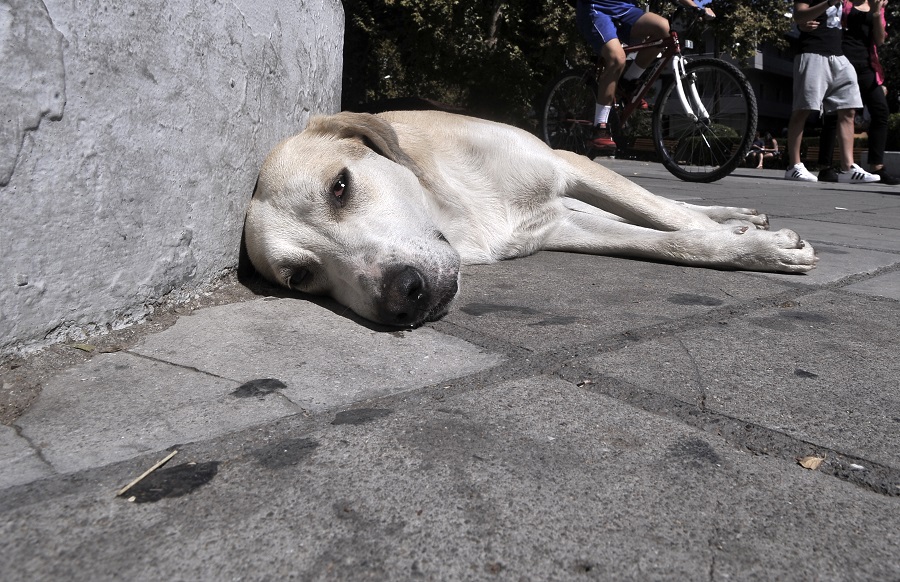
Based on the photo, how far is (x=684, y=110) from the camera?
23.5 feet

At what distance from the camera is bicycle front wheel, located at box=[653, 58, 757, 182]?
696 centimetres

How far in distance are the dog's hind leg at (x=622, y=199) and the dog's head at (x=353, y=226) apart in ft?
2.53

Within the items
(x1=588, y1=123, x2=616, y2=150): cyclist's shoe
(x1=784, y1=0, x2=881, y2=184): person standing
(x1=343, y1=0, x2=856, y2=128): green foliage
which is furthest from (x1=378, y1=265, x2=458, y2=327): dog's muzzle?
(x1=343, y1=0, x2=856, y2=128): green foliage

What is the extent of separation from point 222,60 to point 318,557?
2003 mm

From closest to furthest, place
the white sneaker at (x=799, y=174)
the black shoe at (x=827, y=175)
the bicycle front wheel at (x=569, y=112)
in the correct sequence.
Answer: the bicycle front wheel at (x=569, y=112) → the white sneaker at (x=799, y=174) → the black shoe at (x=827, y=175)

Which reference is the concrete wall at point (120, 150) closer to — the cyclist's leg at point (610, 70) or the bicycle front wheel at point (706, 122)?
the cyclist's leg at point (610, 70)

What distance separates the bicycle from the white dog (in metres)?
3.46

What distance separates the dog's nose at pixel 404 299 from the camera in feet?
7.57

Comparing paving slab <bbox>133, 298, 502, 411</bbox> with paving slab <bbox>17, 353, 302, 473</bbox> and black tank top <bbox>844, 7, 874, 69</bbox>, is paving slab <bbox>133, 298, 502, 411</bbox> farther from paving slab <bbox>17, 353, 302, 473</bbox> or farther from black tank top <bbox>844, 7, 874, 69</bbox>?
black tank top <bbox>844, 7, 874, 69</bbox>

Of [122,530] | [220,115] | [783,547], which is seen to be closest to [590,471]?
[783,547]

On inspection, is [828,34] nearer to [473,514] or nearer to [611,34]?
[611,34]

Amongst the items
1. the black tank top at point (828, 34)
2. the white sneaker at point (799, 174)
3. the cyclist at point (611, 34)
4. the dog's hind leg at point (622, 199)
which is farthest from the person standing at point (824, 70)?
the dog's hind leg at point (622, 199)

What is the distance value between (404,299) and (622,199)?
154 cm

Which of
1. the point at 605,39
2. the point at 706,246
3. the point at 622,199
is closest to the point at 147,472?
the point at 706,246
